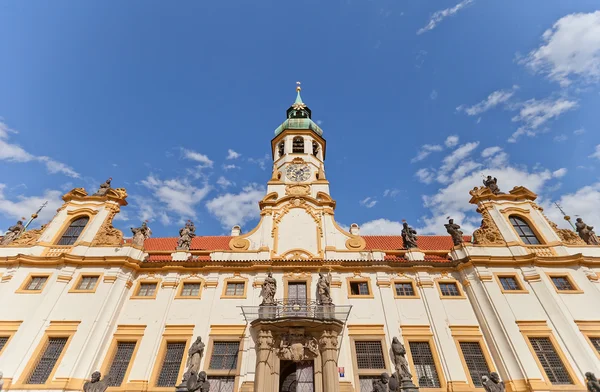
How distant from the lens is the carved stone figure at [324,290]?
1653 cm

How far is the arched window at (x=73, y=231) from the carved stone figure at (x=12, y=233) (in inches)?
127

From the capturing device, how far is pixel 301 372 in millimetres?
15625

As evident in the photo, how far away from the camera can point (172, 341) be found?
16.5 meters

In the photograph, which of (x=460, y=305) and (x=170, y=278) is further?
(x=170, y=278)

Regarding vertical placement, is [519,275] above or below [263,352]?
above

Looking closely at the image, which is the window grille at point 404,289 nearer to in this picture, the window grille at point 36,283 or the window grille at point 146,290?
the window grille at point 146,290

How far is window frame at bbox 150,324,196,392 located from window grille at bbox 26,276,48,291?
8.11 metres

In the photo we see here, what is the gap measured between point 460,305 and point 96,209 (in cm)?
2471

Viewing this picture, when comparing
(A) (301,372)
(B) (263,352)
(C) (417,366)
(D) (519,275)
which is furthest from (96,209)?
(D) (519,275)

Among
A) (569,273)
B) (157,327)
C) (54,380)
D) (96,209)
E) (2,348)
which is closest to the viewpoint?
(54,380)

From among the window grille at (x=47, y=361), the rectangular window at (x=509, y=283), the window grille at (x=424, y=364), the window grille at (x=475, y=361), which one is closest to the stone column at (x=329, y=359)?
the window grille at (x=424, y=364)

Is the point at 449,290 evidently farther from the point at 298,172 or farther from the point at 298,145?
the point at 298,145

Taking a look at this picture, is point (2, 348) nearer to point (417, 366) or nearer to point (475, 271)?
point (417, 366)

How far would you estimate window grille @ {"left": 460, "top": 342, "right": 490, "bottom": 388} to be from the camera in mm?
15148
